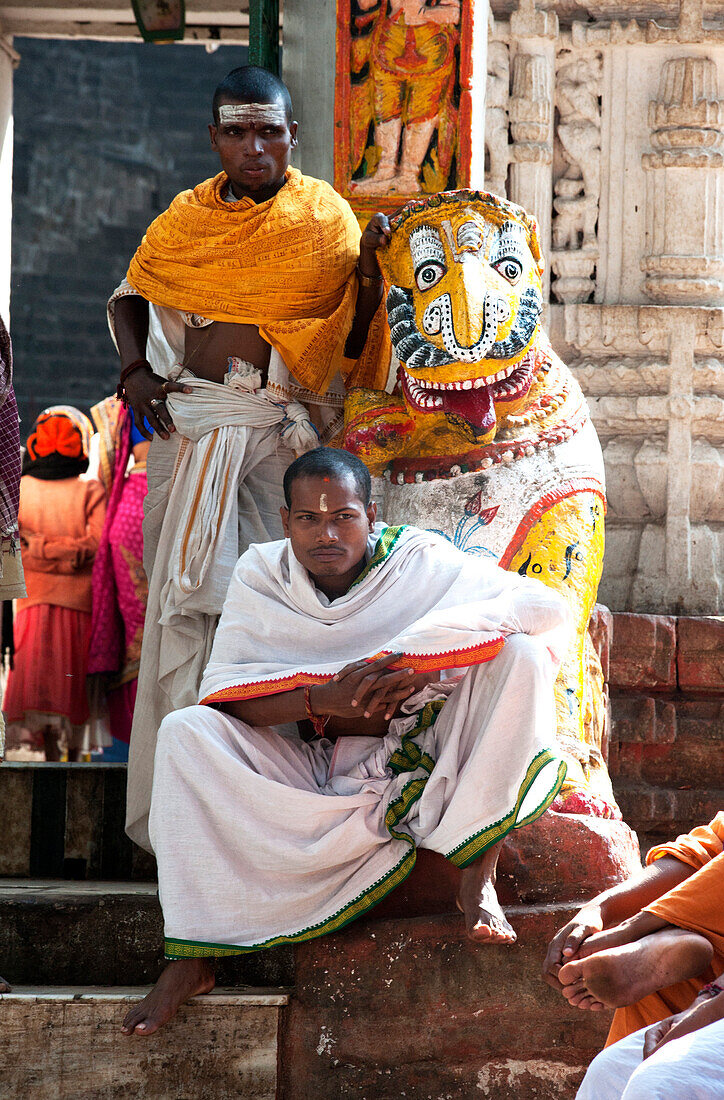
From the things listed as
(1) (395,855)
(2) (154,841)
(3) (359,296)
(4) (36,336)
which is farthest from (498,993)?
(4) (36,336)

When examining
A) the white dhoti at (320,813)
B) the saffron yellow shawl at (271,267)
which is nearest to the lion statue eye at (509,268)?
the saffron yellow shawl at (271,267)

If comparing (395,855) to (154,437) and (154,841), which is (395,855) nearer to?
(154,841)

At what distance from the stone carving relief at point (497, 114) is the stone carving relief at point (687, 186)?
622 mm

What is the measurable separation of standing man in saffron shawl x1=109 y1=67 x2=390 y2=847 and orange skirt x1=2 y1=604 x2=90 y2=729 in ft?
6.64

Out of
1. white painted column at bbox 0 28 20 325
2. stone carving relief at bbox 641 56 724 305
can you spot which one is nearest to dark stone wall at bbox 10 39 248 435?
white painted column at bbox 0 28 20 325

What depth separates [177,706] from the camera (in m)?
4.01

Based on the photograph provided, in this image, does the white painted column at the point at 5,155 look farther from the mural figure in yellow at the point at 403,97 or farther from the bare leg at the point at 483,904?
the bare leg at the point at 483,904

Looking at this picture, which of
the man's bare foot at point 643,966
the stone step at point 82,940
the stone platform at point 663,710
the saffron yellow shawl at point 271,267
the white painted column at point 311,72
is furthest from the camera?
the stone platform at point 663,710

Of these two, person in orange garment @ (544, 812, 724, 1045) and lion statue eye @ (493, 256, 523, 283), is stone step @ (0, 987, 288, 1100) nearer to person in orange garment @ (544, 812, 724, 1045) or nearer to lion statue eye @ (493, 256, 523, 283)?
person in orange garment @ (544, 812, 724, 1045)

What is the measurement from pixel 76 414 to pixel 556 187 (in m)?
2.54

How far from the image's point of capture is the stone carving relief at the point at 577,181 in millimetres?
5922

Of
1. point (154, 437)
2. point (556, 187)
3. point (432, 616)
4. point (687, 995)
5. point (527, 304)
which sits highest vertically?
point (556, 187)

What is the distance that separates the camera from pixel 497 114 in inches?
232

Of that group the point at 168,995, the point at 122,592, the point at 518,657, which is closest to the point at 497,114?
the point at 122,592
